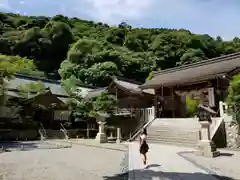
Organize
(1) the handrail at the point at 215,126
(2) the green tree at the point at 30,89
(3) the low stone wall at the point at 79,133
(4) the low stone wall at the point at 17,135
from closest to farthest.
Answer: (1) the handrail at the point at 215,126 → (4) the low stone wall at the point at 17,135 → (3) the low stone wall at the point at 79,133 → (2) the green tree at the point at 30,89

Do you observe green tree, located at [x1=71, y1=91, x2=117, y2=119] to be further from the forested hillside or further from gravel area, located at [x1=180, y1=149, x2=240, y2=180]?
the forested hillside

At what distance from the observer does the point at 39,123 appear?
29672 mm

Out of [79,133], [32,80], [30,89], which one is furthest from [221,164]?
[32,80]

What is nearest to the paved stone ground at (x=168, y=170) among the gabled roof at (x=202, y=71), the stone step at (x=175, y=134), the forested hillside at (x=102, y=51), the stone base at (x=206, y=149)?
the stone base at (x=206, y=149)

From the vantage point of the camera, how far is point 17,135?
26797 millimetres

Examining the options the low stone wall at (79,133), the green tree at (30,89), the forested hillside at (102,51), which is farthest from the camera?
the forested hillside at (102,51)

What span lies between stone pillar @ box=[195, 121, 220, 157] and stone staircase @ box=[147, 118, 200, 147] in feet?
11.1

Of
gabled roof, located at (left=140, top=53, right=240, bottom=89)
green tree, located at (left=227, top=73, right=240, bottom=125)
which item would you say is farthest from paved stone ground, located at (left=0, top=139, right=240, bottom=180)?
gabled roof, located at (left=140, top=53, right=240, bottom=89)

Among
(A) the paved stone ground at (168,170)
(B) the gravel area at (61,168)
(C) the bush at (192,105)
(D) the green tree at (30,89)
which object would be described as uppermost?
(D) the green tree at (30,89)

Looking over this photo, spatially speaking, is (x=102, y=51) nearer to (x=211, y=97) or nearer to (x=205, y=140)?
(x=211, y=97)

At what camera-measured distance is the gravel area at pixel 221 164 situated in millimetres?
9930

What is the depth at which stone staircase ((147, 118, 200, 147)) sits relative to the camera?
18.8 m

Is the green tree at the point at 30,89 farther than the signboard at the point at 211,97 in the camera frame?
Yes

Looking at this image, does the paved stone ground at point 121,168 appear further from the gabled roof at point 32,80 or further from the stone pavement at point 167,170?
the gabled roof at point 32,80
